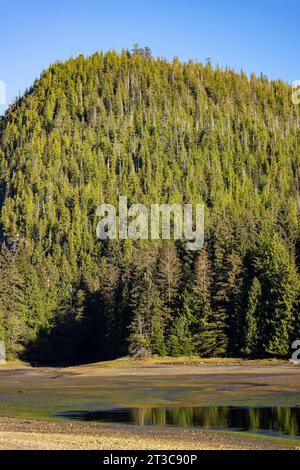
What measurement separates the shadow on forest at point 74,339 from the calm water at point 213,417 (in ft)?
213

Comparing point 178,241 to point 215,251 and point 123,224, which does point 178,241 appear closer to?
point 215,251

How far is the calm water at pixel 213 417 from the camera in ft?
122

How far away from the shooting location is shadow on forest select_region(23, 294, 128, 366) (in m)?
113

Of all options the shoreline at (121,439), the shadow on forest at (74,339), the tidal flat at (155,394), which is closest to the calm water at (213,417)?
the tidal flat at (155,394)

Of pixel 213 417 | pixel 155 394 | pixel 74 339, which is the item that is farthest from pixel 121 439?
pixel 74 339

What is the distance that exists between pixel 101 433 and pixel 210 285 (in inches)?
2508

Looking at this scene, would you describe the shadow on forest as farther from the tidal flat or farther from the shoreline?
the shoreline

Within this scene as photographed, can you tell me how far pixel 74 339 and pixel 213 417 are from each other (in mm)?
77303

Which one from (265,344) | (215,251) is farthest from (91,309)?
(265,344)

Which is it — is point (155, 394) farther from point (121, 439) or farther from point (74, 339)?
point (74, 339)

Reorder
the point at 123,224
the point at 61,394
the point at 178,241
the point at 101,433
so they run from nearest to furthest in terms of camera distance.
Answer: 1. the point at 101,433
2. the point at 61,394
3. the point at 178,241
4. the point at 123,224

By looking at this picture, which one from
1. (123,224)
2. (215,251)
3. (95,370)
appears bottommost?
(95,370)

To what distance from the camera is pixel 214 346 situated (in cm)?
9275

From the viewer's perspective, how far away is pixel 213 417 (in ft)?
138
